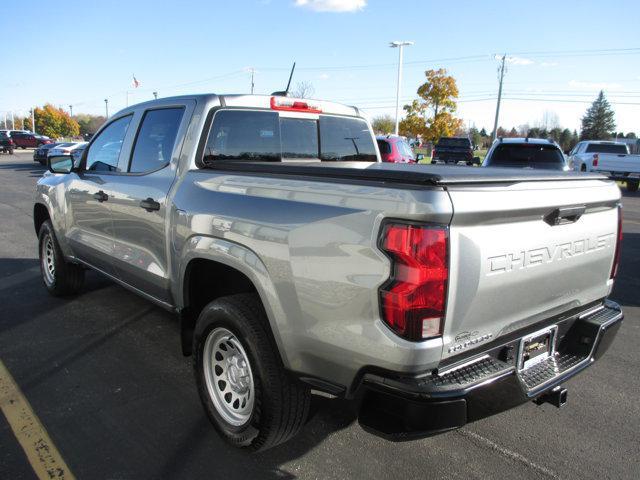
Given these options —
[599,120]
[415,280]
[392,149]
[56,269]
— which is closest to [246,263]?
[415,280]

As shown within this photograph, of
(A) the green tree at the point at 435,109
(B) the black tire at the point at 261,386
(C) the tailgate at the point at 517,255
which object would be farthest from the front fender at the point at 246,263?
(A) the green tree at the point at 435,109

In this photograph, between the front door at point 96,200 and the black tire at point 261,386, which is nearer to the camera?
the black tire at point 261,386

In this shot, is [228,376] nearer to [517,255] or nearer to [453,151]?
[517,255]

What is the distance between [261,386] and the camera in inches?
100

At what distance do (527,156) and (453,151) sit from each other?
1310 cm

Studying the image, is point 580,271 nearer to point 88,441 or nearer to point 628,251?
point 88,441

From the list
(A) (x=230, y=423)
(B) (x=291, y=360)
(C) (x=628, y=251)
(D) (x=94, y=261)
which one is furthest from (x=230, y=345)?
(C) (x=628, y=251)

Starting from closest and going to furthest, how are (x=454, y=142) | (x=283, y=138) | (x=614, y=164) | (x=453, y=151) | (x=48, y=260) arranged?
(x=283, y=138) < (x=48, y=260) < (x=614, y=164) < (x=453, y=151) < (x=454, y=142)

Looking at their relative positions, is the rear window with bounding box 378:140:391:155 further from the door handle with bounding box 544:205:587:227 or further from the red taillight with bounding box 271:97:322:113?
the door handle with bounding box 544:205:587:227

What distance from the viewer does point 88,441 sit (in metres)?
2.91

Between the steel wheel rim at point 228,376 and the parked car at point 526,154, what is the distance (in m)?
8.54

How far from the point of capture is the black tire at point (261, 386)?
8.30ft

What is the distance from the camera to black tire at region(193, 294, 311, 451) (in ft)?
8.30

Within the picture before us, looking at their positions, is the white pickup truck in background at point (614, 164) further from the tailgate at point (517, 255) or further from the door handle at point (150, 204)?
the door handle at point (150, 204)
